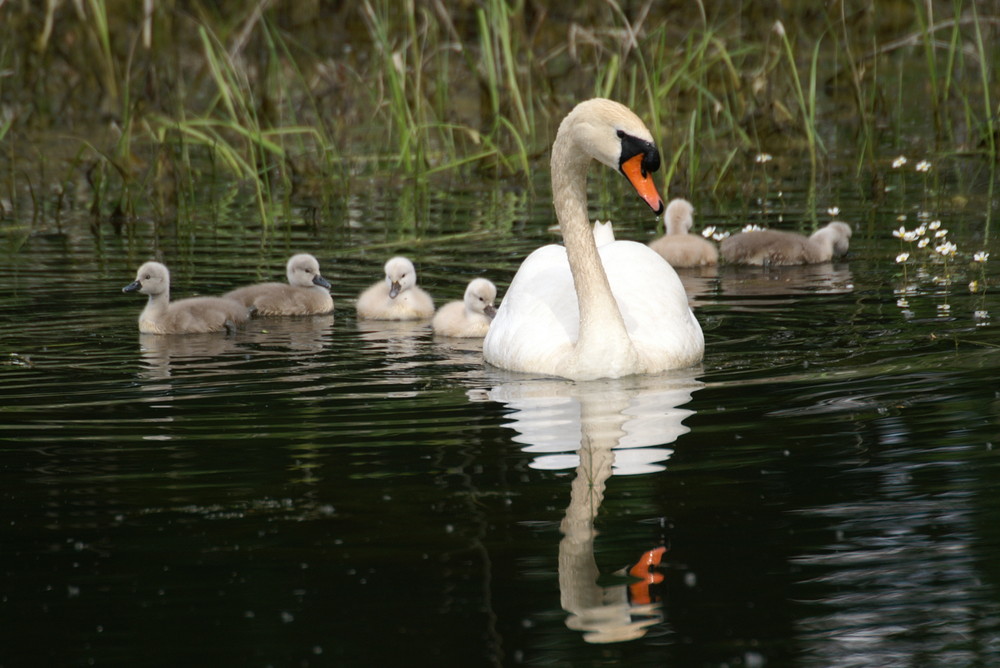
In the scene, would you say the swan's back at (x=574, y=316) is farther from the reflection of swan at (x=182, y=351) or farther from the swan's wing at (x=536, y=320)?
the reflection of swan at (x=182, y=351)

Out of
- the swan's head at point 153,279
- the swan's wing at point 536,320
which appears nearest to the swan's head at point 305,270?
the swan's head at point 153,279

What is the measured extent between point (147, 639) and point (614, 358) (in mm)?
3297

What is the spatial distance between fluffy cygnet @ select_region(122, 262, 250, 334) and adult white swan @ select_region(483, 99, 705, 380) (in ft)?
5.74

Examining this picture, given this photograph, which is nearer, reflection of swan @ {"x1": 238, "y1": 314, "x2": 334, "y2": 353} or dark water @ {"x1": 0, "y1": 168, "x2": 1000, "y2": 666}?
dark water @ {"x1": 0, "y1": 168, "x2": 1000, "y2": 666}

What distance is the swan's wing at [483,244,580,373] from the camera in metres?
7.22

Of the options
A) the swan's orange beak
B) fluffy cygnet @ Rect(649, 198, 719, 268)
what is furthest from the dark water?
fluffy cygnet @ Rect(649, 198, 719, 268)

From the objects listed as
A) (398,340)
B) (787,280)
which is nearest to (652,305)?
(398,340)

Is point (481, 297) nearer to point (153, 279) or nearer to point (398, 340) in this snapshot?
point (398, 340)

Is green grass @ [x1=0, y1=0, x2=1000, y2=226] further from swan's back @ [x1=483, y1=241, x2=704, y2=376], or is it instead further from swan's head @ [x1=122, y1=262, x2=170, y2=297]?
swan's back @ [x1=483, y1=241, x2=704, y2=376]

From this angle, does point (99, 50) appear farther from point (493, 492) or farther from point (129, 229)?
point (493, 492)

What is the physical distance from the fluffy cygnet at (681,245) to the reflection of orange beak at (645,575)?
6.30 m

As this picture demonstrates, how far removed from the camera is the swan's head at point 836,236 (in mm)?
10438

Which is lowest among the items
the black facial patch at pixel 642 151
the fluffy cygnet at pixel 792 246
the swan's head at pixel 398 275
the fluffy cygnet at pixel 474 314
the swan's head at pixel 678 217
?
the fluffy cygnet at pixel 474 314

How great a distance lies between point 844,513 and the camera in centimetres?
478
